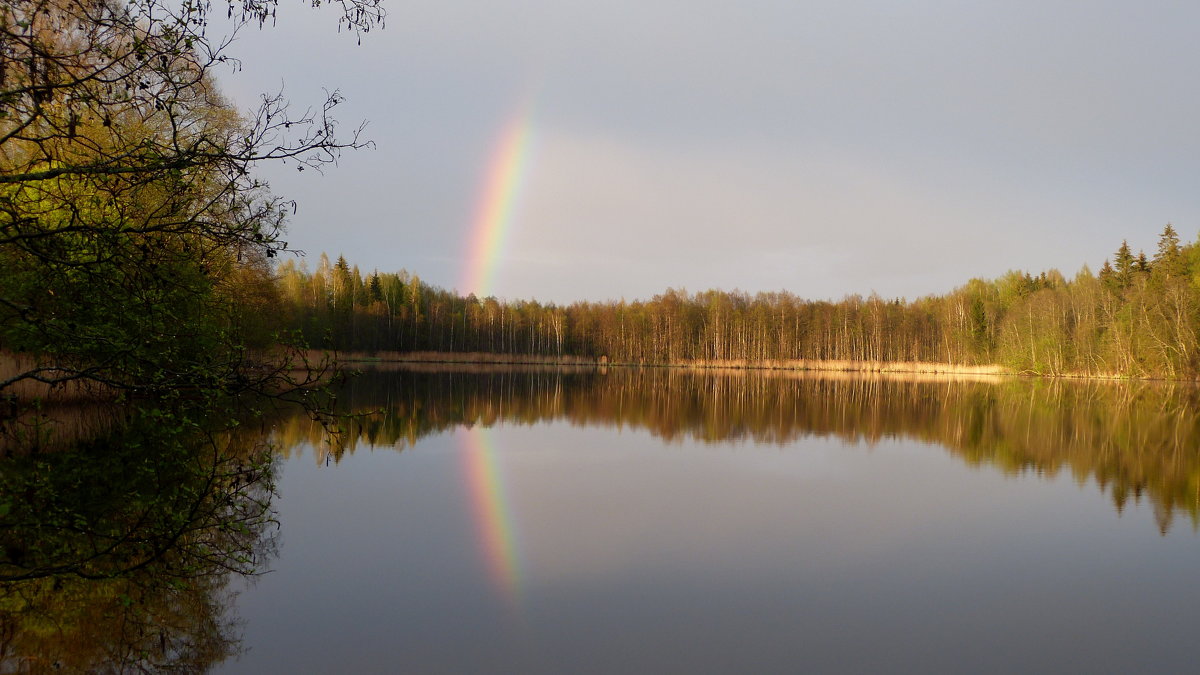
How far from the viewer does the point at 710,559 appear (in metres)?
7.41

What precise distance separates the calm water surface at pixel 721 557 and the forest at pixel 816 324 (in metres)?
39.8

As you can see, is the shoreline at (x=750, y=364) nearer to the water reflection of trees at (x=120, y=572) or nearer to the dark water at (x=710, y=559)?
the dark water at (x=710, y=559)

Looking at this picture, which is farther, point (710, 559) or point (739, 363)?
Result: point (739, 363)

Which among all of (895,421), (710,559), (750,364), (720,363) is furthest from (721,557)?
(750,364)

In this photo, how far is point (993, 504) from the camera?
34.4ft

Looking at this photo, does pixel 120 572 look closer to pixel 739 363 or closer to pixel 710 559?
pixel 710 559

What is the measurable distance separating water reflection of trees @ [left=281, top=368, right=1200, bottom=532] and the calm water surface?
0.63 ft

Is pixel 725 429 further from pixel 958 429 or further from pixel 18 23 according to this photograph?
pixel 18 23

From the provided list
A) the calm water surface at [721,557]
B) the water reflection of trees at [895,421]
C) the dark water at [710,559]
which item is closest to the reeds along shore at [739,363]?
the water reflection of trees at [895,421]

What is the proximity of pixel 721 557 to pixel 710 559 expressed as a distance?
153 millimetres

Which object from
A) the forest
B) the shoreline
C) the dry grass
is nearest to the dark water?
the forest

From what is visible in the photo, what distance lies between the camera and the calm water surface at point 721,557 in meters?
5.29

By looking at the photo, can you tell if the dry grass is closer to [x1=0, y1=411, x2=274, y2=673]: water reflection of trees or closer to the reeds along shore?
the reeds along shore

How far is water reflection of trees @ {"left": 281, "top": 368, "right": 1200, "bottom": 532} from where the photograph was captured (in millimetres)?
13523
